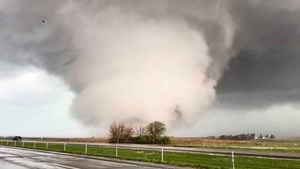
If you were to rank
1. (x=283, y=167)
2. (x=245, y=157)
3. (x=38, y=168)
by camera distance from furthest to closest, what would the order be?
1. (x=245, y=157)
2. (x=283, y=167)
3. (x=38, y=168)

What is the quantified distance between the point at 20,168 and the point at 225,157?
1687 centimetres

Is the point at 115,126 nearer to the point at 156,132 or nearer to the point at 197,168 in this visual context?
the point at 156,132

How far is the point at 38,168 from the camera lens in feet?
78.7

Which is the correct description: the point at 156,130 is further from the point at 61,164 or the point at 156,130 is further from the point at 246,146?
the point at 61,164

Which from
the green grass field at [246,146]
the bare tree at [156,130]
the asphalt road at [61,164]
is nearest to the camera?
the asphalt road at [61,164]

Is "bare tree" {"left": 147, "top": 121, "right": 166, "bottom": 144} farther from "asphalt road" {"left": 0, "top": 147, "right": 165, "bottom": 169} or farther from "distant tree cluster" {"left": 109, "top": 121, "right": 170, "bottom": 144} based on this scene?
"asphalt road" {"left": 0, "top": 147, "right": 165, "bottom": 169}

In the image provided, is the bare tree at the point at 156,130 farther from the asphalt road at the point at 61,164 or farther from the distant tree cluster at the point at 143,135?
the asphalt road at the point at 61,164

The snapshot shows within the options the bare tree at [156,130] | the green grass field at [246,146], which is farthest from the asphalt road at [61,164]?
the bare tree at [156,130]

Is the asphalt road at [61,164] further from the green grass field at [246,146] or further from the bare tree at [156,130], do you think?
the bare tree at [156,130]

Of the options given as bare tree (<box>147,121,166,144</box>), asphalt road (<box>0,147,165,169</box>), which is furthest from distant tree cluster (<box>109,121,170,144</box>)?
asphalt road (<box>0,147,165,169</box>)

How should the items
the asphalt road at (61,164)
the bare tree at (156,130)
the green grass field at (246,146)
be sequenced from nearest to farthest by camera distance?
the asphalt road at (61,164)
the green grass field at (246,146)
the bare tree at (156,130)

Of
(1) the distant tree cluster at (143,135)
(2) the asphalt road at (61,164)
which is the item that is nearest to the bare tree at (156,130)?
(1) the distant tree cluster at (143,135)

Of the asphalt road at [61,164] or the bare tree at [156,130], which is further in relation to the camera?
the bare tree at [156,130]

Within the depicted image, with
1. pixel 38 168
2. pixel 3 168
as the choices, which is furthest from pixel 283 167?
pixel 3 168
